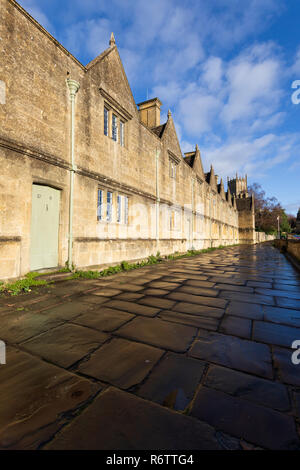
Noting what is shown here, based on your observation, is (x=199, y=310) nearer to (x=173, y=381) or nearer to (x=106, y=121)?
(x=173, y=381)

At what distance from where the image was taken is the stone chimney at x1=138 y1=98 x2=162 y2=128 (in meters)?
13.5

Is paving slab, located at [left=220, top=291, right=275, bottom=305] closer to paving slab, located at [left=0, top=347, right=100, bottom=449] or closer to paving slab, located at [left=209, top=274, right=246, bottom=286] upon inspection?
paving slab, located at [left=209, top=274, right=246, bottom=286]

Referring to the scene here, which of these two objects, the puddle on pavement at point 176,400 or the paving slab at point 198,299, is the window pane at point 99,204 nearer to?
the paving slab at point 198,299

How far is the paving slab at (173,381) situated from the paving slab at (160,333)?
0.72ft

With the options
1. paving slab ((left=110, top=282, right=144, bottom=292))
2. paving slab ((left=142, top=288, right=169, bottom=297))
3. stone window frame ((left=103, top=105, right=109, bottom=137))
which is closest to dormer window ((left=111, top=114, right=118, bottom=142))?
stone window frame ((left=103, top=105, right=109, bottom=137))

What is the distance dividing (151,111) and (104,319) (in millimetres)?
14198

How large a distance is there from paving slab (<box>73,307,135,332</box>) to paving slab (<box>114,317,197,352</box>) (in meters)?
0.14

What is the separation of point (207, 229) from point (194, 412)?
20.4m

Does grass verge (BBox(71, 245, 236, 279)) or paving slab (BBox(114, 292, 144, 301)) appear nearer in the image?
paving slab (BBox(114, 292, 144, 301))

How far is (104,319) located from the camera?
301 centimetres

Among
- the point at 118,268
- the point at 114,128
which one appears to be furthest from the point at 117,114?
the point at 118,268
